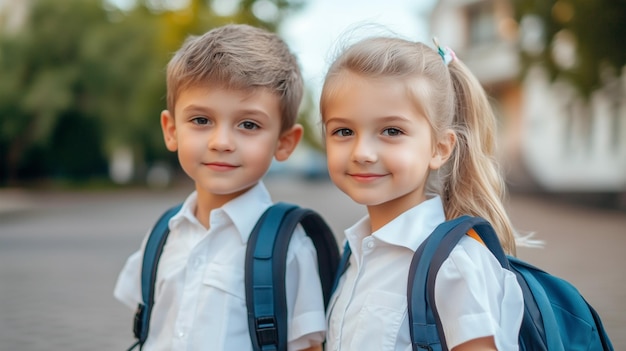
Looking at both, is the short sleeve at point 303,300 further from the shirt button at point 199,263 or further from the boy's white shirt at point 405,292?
the shirt button at point 199,263

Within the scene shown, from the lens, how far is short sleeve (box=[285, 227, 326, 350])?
1.92 meters

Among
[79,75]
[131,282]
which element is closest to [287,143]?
[131,282]

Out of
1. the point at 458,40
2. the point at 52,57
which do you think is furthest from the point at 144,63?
the point at 458,40

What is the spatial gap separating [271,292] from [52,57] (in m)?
20.9

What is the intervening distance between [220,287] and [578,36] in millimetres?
8588

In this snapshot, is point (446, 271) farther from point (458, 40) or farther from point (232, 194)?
point (458, 40)

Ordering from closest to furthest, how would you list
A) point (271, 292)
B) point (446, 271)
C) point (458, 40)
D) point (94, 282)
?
point (446, 271) < point (271, 292) < point (94, 282) < point (458, 40)

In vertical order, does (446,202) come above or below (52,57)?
below

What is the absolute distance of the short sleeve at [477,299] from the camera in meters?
1.53

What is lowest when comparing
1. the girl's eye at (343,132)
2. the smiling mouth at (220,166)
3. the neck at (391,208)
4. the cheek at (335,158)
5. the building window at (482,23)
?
the neck at (391,208)

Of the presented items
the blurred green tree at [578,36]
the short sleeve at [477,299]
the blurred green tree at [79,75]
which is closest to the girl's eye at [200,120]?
the short sleeve at [477,299]

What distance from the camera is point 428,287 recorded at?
1.55 metres

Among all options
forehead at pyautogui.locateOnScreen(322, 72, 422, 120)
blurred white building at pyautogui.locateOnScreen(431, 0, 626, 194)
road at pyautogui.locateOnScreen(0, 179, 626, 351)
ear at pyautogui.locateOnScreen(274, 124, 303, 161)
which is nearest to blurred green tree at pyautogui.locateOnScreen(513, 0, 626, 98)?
blurred white building at pyautogui.locateOnScreen(431, 0, 626, 194)

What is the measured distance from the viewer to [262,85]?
197cm
